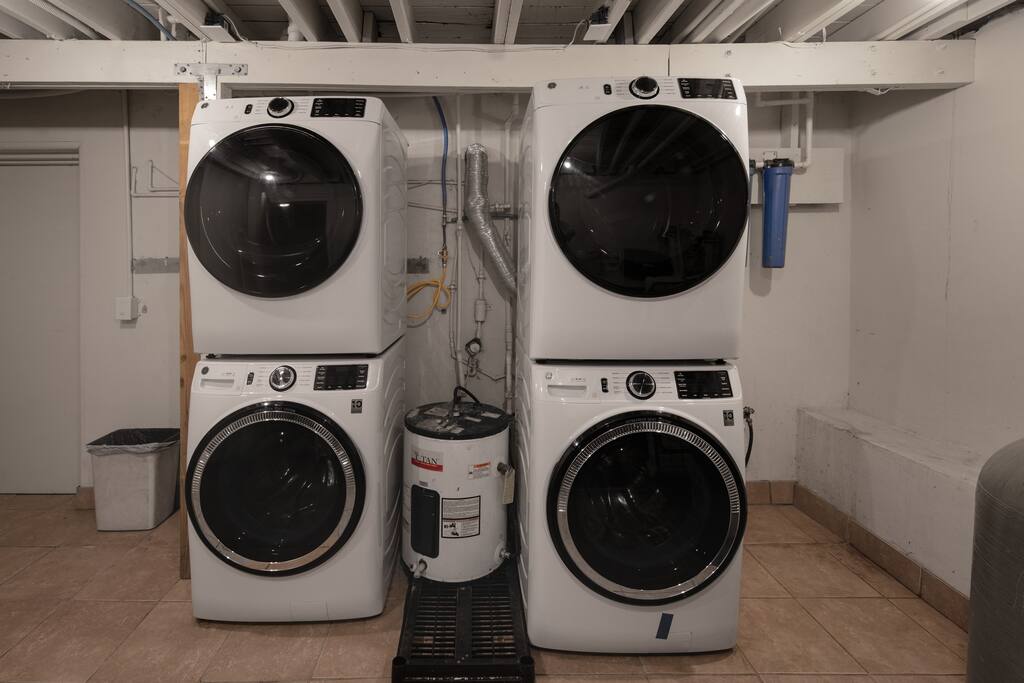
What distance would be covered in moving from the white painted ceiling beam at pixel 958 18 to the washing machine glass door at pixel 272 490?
8.96 ft

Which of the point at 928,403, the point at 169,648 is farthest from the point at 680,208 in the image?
the point at 169,648

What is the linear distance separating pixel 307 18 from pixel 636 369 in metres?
1.85

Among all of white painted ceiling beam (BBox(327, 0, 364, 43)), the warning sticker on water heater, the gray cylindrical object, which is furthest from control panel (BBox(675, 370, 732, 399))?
white painted ceiling beam (BBox(327, 0, 364, 43))

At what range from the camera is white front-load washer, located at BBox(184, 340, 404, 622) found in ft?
6.34

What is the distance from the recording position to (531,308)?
1916 millimetres

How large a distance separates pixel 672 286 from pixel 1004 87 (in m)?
1.61

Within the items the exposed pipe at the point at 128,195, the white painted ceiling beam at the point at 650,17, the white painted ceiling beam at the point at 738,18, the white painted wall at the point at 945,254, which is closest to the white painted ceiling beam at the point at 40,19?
the exposed pipe at the point at 128,195

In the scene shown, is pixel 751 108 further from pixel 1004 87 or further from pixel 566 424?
pixel 566 424

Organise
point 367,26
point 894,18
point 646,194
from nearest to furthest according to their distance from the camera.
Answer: point 646,194 → point 894,18 → point 367,26

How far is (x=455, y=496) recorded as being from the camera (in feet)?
6.97

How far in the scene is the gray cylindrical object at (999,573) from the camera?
115 cm

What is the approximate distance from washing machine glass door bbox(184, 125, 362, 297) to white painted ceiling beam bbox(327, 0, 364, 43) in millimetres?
537

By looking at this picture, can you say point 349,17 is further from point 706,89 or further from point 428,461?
point 428,461

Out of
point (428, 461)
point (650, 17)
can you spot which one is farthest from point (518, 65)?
point (428, 461)
